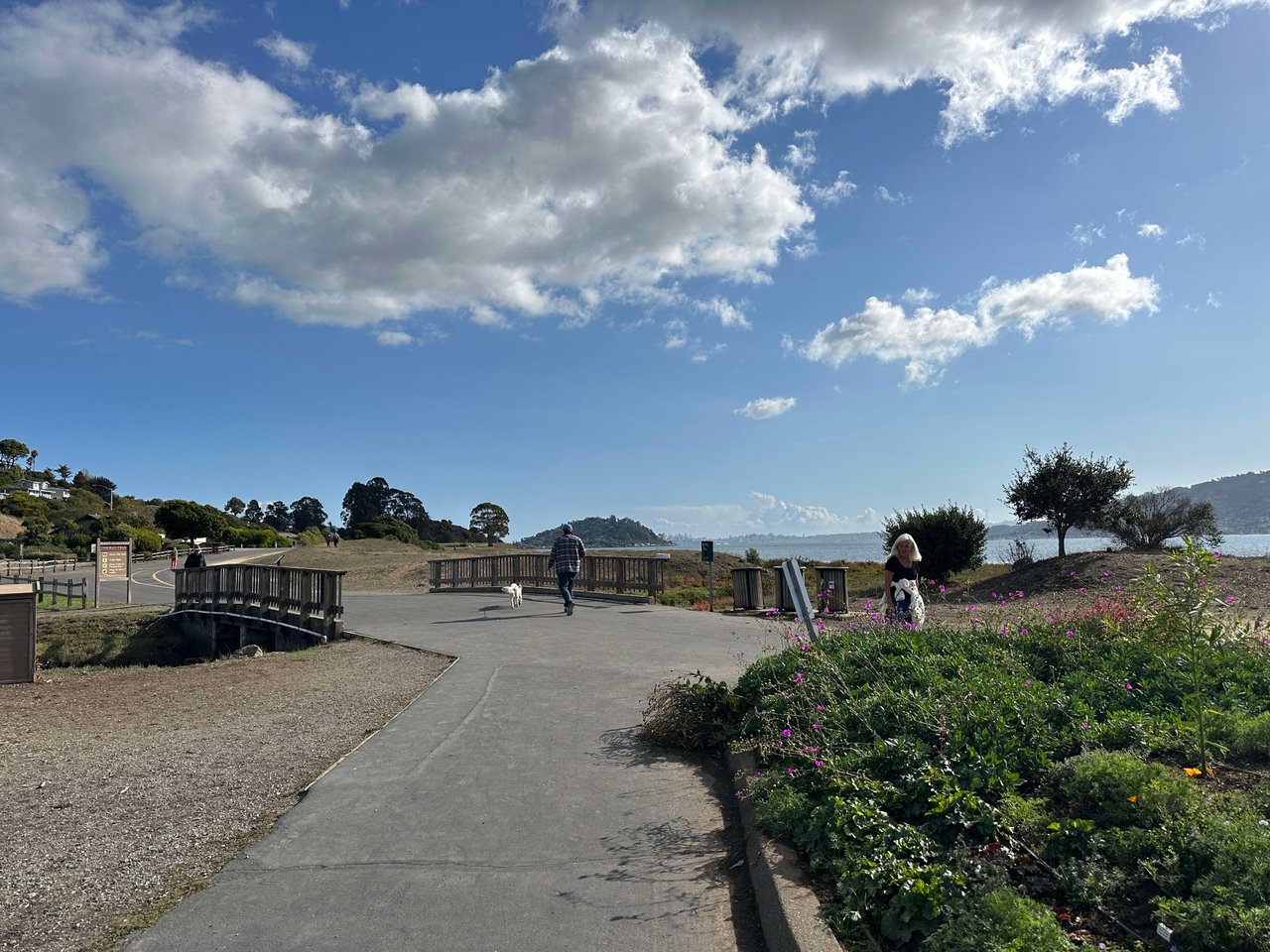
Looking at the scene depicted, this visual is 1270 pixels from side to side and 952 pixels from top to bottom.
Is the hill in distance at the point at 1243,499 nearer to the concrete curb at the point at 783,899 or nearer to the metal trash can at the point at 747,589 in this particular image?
the metal trash can at the point at 747,589

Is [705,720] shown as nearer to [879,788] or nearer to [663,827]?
[663,827]

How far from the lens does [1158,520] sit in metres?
25.5

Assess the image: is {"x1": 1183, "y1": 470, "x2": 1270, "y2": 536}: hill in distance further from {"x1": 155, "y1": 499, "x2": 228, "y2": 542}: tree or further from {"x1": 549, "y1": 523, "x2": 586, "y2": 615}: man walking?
{"x1": 155, "y1": 499, "x2": 228, "y2": 542}: tree

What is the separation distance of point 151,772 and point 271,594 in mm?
13765

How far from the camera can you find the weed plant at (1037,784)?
2963 millimetres

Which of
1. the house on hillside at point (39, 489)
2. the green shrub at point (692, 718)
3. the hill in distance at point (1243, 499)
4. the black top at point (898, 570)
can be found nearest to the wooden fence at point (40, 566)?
the green shrub at point (692, 718)

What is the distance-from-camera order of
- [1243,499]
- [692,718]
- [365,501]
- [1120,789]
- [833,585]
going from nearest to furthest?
[1120,789], [692,718], [833,585], [365,501], [1243,499]

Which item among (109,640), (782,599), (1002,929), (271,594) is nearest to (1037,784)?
(1002,929)

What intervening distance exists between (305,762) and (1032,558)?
26.8m

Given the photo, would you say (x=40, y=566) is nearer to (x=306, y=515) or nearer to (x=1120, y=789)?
(x=1120, y=789)

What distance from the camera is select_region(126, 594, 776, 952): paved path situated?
3.52 m

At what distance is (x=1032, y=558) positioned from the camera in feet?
89.8

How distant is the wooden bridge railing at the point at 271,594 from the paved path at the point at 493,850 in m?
7.98

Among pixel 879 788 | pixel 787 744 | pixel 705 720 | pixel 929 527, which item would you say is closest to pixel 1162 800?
pixel 879 788
